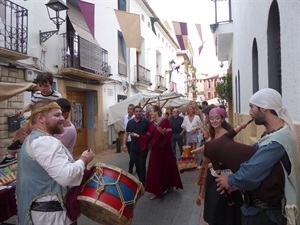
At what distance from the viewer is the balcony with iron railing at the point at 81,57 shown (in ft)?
33.5

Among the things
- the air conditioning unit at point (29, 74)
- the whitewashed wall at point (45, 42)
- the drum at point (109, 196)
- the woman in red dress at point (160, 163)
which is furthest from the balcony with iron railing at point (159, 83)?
the drum at point (109, 196)

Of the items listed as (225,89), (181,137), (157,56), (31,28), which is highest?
(157,56)

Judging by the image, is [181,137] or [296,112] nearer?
[296,112]

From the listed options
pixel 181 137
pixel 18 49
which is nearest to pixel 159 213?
pixel 181 137

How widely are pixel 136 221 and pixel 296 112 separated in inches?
116

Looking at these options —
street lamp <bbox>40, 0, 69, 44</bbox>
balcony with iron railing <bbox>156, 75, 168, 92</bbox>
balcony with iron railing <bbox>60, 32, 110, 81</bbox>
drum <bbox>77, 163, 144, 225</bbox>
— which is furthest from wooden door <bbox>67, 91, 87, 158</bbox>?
balcony with iron railing <bbox>156, 75, 168, 92</bbox>

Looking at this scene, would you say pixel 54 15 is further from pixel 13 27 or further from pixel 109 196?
pixel 109 196

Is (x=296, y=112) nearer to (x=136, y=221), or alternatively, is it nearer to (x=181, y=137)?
(x=136, y=221)

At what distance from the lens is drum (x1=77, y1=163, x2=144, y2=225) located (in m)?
2.54

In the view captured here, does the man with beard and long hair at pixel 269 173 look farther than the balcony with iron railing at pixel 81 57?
No

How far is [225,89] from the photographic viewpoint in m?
16.1

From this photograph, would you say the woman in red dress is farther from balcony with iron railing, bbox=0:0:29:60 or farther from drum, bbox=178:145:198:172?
balcony with iron railing, bbox=0:0:29:60

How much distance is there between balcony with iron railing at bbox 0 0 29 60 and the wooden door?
4041 millimetres

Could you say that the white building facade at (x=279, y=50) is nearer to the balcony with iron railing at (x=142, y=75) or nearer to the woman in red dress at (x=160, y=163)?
the woman in red dress at (x=160, y=163)
